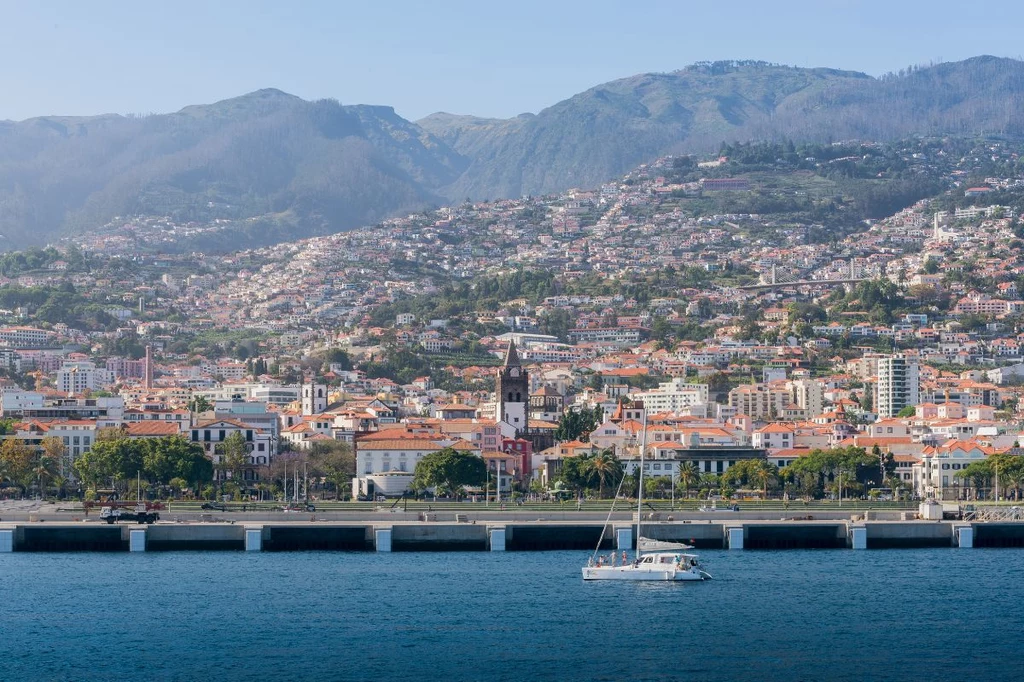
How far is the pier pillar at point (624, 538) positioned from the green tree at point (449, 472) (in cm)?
3536

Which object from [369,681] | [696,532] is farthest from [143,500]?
[369,681]

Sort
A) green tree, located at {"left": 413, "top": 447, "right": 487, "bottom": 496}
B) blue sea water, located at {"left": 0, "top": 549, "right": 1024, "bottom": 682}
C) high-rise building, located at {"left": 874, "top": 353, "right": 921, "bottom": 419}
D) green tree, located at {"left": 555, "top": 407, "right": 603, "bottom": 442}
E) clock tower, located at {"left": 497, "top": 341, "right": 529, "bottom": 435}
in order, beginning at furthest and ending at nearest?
high-rise building, located at {"left": 874, "top": 353, "right": 921, "bottom": 419} < green tree, located at {"left": 555, "top": 407, "right": 603, "bottom": 442} < clock tower, located at {"left": 497, "top": 341, "right": 529, "bottom": 435} < green tree, located at {"left": 413, "top": 447, "right": 487, "bottom": 496} < blue sea water, located at {"left": 0, "top": 549, "right": 1024, "bottom": 682}

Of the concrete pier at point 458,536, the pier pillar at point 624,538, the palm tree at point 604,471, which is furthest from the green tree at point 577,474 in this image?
the pier pillar at point 624,538

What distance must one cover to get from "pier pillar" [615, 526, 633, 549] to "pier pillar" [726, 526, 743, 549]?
13.7 feet

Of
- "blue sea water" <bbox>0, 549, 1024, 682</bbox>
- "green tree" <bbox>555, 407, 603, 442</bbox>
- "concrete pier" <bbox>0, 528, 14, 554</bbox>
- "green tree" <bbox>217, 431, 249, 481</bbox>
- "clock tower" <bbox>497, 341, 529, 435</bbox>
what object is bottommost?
"blue sea water" <bbox>0, 549, 1024, 682</bbox>

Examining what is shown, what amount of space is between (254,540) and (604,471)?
41.7 m

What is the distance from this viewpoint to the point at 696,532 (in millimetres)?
82875

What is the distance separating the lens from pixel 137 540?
81562 millimetres

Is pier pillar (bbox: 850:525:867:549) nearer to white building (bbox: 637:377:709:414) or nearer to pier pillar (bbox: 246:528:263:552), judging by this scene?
pier pillar (bbox: 246:528:263:552)

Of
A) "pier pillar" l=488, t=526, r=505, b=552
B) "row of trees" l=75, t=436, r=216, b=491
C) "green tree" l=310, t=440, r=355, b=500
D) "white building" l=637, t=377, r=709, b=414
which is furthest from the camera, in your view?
"white building" l=637, t=377, r=709, b=414

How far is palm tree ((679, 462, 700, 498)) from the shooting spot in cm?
12369

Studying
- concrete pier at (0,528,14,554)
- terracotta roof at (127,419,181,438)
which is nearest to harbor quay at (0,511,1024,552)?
concrete pier at (0,528,14,554)

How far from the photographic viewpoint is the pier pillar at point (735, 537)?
83.0 m

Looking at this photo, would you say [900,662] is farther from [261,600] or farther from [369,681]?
[261,600]
